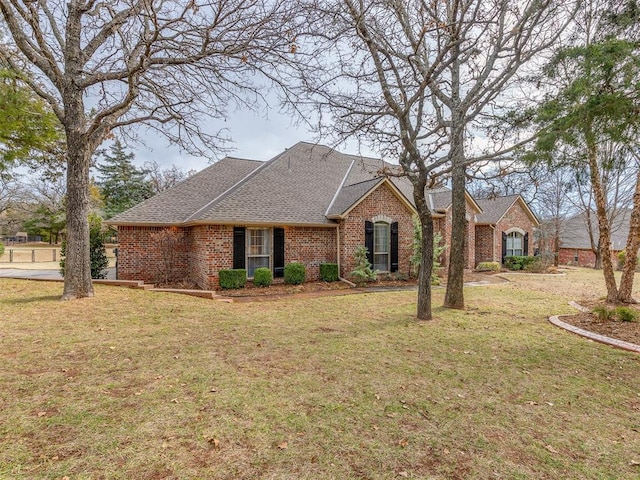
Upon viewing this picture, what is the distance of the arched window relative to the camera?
21.5m

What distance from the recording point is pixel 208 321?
724 centimetres

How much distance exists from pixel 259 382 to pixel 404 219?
12.1m

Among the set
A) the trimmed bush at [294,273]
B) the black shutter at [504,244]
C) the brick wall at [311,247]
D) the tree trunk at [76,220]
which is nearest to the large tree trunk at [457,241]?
the trimmed bush at [294,273]

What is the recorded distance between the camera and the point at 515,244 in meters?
21.8

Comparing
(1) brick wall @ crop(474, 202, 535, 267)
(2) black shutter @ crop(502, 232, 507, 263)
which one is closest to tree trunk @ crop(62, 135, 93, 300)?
(1) brick wall @ crop(474, 202, 535, 267)

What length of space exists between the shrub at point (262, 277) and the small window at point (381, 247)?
4.80 m

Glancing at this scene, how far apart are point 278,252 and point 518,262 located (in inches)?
631

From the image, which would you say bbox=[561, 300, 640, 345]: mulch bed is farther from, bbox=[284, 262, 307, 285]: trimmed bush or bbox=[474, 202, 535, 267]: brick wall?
bbox=[474, 202, 535, 267]: brick wall

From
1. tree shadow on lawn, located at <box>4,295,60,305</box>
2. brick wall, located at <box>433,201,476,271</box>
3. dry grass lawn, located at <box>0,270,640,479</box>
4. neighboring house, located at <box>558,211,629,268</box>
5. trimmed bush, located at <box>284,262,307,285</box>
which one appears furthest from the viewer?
neighboring house, located at <box>558,211,629,268</box>

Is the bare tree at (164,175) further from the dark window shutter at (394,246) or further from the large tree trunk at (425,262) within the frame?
the large tree trunk at (425,262)

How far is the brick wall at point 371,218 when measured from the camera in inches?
539

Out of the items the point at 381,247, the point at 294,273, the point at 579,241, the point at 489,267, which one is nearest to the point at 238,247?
the point at 294,273

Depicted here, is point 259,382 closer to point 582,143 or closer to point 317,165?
point 582,143

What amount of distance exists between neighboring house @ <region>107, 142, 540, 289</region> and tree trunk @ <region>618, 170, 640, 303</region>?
21.7ft
